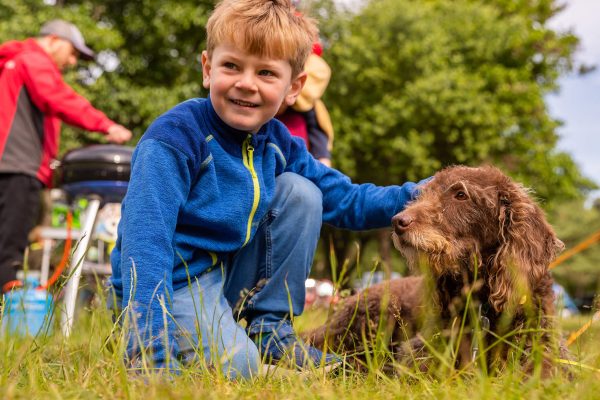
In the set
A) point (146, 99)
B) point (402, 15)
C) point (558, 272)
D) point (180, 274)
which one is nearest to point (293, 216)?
point (180, 274)

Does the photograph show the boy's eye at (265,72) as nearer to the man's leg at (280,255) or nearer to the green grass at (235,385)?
the man's leg at (280,255)

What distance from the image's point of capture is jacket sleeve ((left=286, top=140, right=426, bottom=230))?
339 cm

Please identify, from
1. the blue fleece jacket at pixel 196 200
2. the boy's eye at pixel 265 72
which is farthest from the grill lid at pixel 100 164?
the boy's eye at pixel 265 72

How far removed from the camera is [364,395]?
2.00 meters

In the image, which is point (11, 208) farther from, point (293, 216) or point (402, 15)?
point (402, 15)

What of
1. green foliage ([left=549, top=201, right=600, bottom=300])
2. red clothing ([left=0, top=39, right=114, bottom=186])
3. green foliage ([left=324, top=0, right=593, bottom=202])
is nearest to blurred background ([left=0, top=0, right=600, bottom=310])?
green foliage ([left=324, top=0, right=593, bottom=202])

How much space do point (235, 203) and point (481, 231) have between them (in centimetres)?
116

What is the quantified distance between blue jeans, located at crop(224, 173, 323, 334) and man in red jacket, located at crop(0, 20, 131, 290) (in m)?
2.62

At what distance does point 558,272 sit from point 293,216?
1961 inches

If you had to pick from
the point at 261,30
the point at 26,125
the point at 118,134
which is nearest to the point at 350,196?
the point at 261,30

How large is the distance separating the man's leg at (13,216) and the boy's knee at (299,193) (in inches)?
127

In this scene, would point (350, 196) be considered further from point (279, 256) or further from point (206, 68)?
point (206, 68)

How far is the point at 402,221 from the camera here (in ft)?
9.77

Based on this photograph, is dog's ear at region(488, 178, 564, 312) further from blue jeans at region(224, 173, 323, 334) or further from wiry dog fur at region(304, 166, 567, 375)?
blue jeans at region(224, 173, 323, 334)
